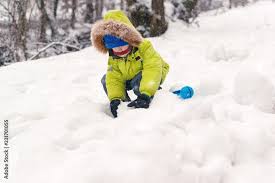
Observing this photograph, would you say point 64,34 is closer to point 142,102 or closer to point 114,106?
point 114,106

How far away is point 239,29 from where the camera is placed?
9.43 metres

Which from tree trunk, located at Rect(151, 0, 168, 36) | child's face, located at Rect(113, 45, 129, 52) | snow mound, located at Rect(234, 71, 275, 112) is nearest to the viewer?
snow mound, located at Rect(234, 71, 275, 112)

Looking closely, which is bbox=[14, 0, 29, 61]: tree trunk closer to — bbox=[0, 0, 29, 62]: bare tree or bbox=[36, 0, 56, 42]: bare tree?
bbox=[0, 0, 29, 62]: bare tree

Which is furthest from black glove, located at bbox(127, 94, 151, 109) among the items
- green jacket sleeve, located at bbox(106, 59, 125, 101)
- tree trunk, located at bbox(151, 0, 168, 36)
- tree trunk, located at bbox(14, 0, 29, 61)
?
tree trunk, located at bbox(14, 0, 29, 61)

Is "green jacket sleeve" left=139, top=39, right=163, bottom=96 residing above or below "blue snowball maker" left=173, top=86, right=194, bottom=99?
above

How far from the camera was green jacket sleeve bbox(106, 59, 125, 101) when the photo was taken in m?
4.32

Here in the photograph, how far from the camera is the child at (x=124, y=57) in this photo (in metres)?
4.22

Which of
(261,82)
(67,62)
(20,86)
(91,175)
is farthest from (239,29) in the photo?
(91,175)

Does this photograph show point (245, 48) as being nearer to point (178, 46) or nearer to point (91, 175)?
point (178, 46)

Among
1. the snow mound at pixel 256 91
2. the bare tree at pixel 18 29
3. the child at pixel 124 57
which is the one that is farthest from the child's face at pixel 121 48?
the bare tree at pixel 18 29

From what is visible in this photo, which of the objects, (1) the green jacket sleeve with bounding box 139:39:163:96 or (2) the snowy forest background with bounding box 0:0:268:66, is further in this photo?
(2) the snowy forest background with bounding box 0:0:268:66

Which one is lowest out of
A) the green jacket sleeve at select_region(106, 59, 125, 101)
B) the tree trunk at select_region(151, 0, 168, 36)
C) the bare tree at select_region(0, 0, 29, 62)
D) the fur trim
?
the bare tree at select_region(0, 0, 29, 62)

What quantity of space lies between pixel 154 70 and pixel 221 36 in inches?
192

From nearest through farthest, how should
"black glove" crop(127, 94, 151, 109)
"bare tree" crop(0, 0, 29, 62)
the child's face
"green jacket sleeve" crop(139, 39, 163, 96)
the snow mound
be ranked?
the snow mound, "black glove" crop(127, 94, 151, 109), "green jacket sleeve" crop(139, 39, 163, 96), the child's face, "bare tree" crop(0, 0, 29, 62)
